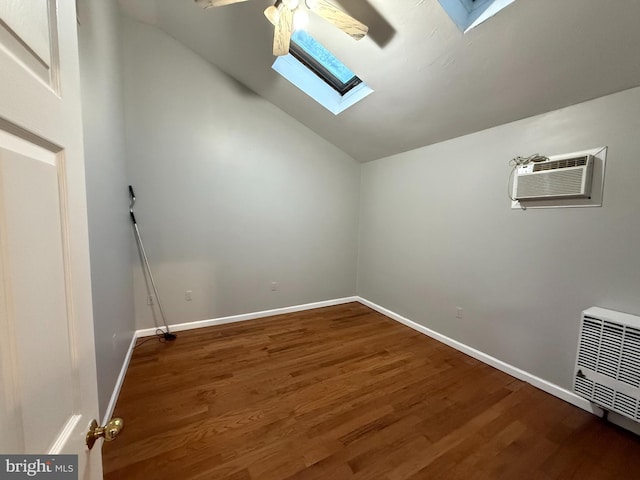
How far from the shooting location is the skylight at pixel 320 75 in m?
2.36

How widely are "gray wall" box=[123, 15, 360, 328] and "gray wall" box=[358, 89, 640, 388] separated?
3.57 ft

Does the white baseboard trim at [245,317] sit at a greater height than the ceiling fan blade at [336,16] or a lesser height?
lesser

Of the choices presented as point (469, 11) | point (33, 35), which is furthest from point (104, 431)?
point (469, 11)

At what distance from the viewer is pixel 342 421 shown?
1.52 m

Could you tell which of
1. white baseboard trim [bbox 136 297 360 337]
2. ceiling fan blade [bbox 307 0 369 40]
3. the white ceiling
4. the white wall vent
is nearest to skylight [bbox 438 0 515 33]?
the white ceiling

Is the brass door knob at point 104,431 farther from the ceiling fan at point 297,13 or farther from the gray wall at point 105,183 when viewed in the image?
the ceiling fan at point 297,13

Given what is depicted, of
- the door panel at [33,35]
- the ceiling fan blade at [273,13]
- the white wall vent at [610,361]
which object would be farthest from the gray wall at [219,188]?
the white wall vent at [610,361]

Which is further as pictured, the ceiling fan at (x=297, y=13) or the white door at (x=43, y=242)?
the ceiling fan at (x=297, y=13)

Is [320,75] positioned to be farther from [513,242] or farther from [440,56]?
[513,242]

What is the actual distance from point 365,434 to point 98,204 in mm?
2134

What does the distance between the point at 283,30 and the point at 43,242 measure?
5.97 feet

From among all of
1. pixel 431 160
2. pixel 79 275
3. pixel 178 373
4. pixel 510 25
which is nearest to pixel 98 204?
pixel 79 275

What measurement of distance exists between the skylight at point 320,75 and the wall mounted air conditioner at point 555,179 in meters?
1.55

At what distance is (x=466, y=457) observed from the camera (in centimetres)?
132
